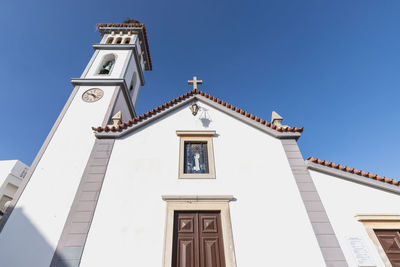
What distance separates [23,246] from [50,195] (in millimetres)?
1700

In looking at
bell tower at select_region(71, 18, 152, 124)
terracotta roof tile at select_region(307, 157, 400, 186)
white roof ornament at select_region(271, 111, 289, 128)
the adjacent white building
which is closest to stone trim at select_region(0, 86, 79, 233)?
bell tower at select_region(71, 18, 152, 124)

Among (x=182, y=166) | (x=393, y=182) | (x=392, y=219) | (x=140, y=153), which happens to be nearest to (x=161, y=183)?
(x=182, y=166)

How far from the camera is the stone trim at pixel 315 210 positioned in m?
5.16

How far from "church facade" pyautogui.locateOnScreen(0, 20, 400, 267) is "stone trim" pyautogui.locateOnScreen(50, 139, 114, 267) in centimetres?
3

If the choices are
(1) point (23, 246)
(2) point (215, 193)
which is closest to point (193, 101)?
(2) point (215, 193)

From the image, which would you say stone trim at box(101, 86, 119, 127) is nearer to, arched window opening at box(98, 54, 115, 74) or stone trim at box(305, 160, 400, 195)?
arched window opening at box(98, 54, 115, 74)

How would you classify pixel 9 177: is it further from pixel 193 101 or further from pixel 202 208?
pixel 202 208

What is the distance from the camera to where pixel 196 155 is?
24.6 feet

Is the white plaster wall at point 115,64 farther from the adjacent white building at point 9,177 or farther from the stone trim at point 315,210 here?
the adjacent white building at point 9,177

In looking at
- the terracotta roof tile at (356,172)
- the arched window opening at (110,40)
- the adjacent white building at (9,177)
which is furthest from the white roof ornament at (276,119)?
the adjacent white building at (9,177)

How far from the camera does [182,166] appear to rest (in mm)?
6934

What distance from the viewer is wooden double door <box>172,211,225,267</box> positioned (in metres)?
5.16

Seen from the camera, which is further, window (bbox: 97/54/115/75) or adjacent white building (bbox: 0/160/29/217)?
adjacent white building (bbox: 0/160/29/217)

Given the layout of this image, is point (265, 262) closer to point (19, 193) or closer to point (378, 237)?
point (378, 237)
